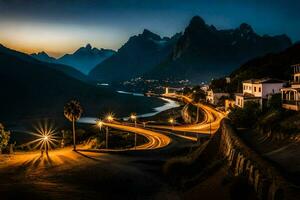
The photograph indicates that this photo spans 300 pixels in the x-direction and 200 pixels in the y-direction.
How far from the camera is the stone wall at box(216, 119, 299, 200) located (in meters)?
25.8

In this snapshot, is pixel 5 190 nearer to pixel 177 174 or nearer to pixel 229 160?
pixel 177 174

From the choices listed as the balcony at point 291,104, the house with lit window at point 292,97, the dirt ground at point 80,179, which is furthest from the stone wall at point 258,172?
the house with lit window at point 292,97

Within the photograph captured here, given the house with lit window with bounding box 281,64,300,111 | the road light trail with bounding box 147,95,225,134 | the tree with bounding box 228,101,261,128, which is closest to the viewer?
the house with lit window with bounding box 281,64,300,111

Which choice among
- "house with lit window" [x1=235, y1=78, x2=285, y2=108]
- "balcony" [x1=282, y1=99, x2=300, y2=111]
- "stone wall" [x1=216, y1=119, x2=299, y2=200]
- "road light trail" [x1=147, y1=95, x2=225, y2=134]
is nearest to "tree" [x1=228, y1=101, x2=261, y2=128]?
"balcony" [x1=282, y1=99, x2=300, y2=111]

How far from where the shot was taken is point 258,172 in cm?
3023

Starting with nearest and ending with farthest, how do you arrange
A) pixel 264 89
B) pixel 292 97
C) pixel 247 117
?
pixel 292 97, pixel 247 117, pixel 264 89

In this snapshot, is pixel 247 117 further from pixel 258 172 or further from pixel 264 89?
pixel 258 172

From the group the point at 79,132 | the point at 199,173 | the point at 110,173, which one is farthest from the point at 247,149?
the point at 79,132

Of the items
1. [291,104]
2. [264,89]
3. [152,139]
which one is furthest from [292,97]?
[152,139]

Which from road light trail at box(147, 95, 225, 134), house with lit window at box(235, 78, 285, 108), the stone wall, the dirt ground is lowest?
the dirt ground

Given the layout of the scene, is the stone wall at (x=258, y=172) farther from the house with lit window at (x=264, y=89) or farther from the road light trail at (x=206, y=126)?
the road light trail at (x=206, y=126)

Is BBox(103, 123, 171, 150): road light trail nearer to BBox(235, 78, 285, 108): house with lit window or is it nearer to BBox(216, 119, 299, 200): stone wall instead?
BBox(235, 78, 285, 108): house with lit window

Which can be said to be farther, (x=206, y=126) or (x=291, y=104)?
(x=206, y=126)

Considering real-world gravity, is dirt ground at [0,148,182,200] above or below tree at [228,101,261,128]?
below
